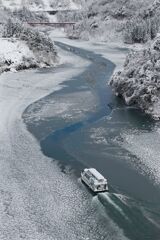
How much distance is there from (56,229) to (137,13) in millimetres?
132702

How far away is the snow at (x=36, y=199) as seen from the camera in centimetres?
3195

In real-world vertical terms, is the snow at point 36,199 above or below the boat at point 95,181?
below

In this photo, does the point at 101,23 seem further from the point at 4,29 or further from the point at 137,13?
the point at 4,29

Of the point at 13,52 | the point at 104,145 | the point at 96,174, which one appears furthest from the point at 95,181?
the point at 13,52

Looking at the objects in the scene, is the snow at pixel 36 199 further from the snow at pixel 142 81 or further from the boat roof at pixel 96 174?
the snow at pixel 142 81

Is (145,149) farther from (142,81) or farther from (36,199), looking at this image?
(142,81)

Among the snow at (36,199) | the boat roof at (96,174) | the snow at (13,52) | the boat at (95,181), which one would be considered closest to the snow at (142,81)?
the snow at (36,199)

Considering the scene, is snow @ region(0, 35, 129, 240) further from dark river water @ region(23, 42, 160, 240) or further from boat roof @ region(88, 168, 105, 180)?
boat roof @ region(88, 168, 105, 180)

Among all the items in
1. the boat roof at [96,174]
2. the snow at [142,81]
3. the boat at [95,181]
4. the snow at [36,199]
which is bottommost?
the snow at [36,199]

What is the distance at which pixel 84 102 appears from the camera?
66.1 meters

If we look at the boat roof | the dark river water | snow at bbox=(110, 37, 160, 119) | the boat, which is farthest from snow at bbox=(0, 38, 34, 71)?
the boat

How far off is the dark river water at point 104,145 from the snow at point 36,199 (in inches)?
42.9

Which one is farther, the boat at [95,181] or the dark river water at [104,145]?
the boat at [95,181]

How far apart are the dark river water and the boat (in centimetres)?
59
